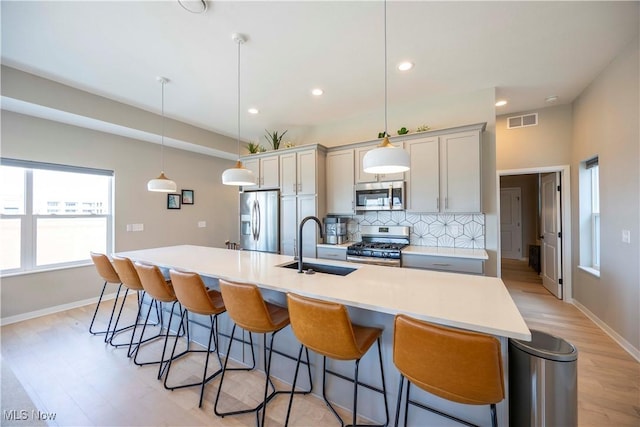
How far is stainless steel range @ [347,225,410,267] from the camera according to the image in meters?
3.29

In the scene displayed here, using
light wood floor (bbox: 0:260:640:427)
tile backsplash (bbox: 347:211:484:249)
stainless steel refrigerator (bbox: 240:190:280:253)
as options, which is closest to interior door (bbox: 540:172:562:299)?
light wood floor (bbox: 0:260:640:427)

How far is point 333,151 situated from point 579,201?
137 inches

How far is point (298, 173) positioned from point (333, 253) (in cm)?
139

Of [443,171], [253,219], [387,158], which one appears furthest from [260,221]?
[387,158]

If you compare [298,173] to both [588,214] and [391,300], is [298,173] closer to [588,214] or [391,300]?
[391,300]

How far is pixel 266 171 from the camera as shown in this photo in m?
4.48

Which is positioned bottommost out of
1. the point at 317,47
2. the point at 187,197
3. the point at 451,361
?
the point at 451,361

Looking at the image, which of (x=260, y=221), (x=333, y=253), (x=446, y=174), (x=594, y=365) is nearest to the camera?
(x=594, y=365)

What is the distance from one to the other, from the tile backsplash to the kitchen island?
5.98ft

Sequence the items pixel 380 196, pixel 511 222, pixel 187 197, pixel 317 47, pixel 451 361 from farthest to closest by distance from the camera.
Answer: pixel 511 222 → pixel 187 197 → pixel 380 196 → pixel 317 47 → pixel 451 361

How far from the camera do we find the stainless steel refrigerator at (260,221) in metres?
4.32

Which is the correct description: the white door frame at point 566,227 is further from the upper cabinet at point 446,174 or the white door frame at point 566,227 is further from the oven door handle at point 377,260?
the oven door handle at point 377,260

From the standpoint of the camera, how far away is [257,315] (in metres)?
1.61

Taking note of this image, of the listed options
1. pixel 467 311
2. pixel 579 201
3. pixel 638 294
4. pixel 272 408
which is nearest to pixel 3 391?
pixel 272 408
